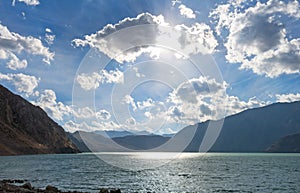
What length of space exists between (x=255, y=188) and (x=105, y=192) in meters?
32.7

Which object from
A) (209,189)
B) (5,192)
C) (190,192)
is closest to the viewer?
(5,192)

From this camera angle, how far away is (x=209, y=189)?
209ft

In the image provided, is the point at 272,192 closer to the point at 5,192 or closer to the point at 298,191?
the point at 298,191

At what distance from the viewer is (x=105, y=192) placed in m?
51.6

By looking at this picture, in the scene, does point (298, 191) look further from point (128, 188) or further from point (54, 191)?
point (54, 191)

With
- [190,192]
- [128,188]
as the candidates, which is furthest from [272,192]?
[128,188]

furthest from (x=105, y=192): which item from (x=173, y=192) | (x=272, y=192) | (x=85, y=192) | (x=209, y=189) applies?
(x=272, y=192)

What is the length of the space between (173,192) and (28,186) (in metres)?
26.2

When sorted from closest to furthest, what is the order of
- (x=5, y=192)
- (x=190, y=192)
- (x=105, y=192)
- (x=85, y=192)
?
1. (x=5, y=192)
2. (x=105, y=192)
3. (x=85, y=192)
4. (x=190, y=192)

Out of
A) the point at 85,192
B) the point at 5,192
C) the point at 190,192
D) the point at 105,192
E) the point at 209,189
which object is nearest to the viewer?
the point at 5,192

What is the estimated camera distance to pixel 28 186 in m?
56.1

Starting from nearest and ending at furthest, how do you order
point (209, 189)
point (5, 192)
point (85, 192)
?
point (5, 192) → point (85, 192) → point (209, 189)

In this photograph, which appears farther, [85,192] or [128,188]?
[128,188]

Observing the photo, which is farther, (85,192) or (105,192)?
(85,192)
